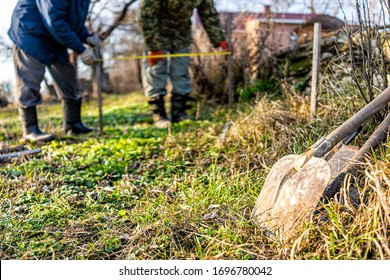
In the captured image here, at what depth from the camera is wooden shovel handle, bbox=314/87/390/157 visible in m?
2.11

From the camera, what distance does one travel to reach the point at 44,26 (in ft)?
14.0

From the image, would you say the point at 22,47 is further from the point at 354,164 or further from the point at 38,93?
the point at 354,164

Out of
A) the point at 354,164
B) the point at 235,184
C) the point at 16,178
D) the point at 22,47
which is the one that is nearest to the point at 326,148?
the point at 354,164

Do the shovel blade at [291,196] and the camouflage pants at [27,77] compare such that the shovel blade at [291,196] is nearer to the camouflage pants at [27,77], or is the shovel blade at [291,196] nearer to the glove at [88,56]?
the glove at [88,56]

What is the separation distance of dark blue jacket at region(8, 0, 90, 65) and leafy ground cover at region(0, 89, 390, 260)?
1091 millimetres

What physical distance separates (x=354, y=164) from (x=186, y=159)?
68.6 inches

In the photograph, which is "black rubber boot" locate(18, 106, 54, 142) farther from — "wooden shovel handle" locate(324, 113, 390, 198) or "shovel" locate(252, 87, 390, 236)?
"wooden shovel handle" locate(324, 113, 390, 198)

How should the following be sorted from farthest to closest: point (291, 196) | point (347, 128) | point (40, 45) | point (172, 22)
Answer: point (172, 22), point (40, 45), point (347, 128), point (291, 196)

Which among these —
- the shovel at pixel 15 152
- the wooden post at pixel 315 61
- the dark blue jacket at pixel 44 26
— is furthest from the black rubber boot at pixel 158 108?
the wooden post at pixel 315 61

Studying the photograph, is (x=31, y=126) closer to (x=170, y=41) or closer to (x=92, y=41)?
(x=92, y=41)

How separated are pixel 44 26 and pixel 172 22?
1685 mm

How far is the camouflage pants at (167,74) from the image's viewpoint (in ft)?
17.3

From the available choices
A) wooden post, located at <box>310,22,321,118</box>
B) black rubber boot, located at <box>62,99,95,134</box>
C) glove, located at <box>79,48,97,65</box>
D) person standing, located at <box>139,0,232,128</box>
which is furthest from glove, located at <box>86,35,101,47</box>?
wooden post, located at <box>310,22,321,118</box>

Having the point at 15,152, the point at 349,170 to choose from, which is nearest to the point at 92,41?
the point at 15,152
